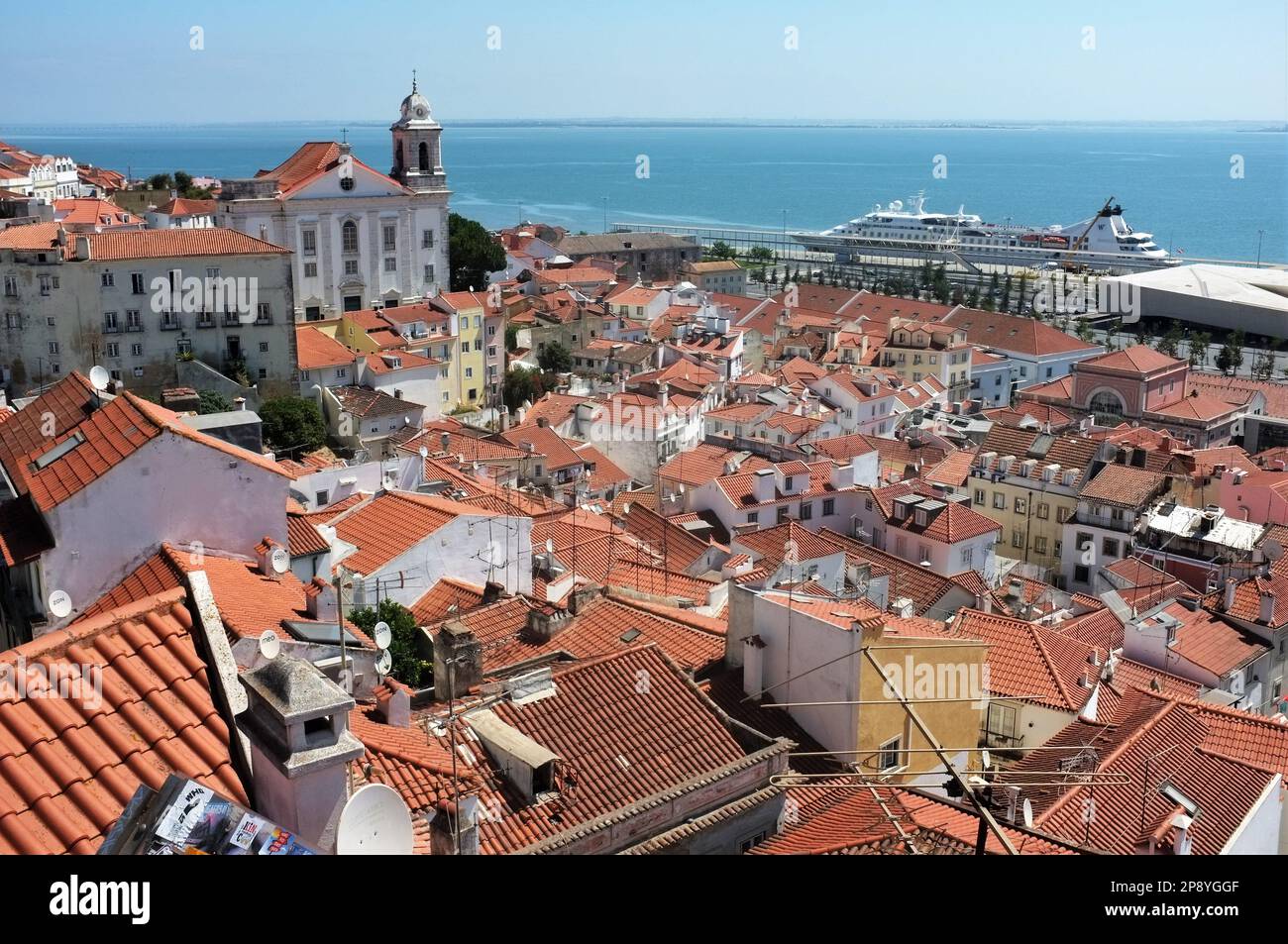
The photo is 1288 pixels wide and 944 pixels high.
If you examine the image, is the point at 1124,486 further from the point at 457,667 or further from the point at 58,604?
the point at 58,604

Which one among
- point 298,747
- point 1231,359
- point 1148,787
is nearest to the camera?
point 298,747

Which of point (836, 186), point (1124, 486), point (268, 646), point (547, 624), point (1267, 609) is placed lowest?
point (1267, 609)

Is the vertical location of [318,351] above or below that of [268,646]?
below

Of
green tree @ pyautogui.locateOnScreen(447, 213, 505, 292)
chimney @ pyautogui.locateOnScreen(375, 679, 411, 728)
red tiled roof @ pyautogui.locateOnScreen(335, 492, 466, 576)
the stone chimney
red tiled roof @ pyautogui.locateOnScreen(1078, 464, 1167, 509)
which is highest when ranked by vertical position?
green tree @ pyautogui.locateOnScreen(447, 213, 505, 292)

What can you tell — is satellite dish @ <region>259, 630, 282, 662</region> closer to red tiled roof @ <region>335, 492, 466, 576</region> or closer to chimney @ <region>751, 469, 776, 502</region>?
red tiled roof @ <region>335, 492, 466, 576</region>


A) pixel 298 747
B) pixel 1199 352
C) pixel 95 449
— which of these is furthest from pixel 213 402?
pixel 1199 352

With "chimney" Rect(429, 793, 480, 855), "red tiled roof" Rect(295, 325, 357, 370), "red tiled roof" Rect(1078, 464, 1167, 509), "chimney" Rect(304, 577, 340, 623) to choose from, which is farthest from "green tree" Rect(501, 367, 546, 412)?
"chimney" Rect(429, 793, 480, 855)

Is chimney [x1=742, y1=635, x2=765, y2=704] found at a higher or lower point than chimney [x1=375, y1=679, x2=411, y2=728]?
lower
